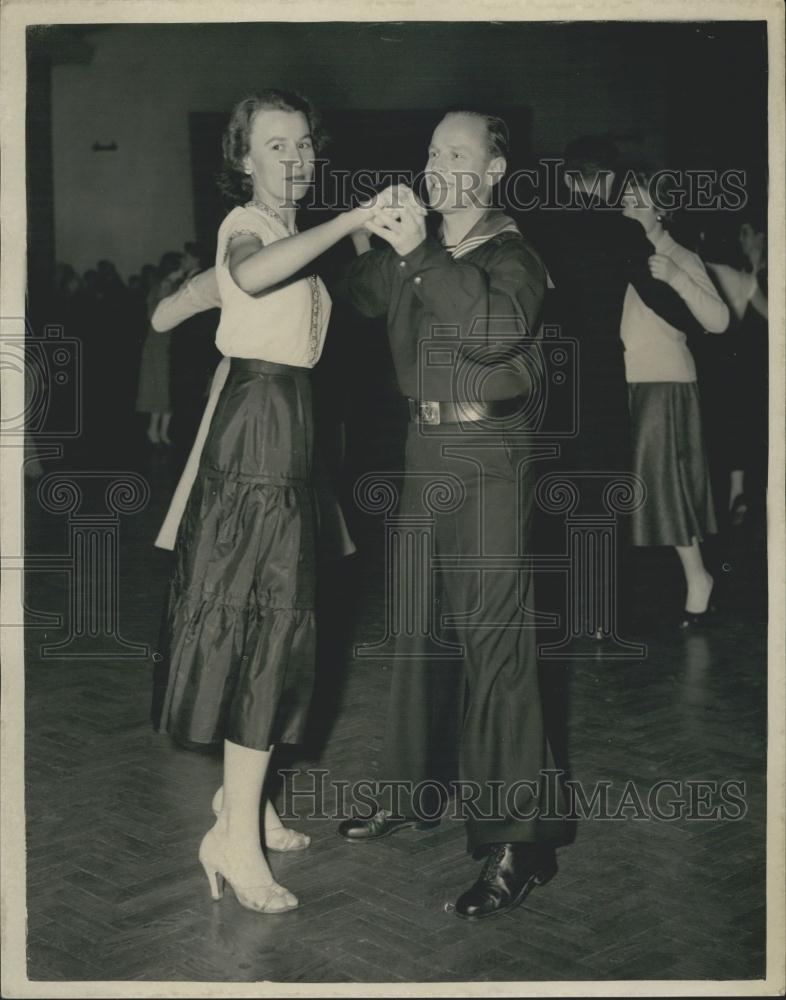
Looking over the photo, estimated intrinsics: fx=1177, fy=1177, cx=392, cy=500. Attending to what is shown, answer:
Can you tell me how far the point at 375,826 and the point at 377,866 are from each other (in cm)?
19

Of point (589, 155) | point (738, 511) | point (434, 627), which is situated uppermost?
point (589, 155)

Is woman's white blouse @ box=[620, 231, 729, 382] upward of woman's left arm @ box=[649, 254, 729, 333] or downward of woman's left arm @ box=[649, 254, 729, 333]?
downward

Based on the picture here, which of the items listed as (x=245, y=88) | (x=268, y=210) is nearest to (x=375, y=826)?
(x=268, y=210)

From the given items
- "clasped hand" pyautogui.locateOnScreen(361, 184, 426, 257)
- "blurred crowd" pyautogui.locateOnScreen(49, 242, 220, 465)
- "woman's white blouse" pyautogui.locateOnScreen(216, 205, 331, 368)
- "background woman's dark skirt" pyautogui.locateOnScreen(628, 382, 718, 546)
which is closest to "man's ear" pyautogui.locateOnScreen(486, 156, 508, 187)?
"clasped hand" pyautogui.locateOnScreen(361, 184, 426, 257)

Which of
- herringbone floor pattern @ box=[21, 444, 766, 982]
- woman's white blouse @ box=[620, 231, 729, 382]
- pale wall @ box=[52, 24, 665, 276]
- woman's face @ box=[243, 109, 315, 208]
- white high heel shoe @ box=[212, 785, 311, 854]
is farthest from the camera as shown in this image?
pale wall @ box=[52, 24, 665, 276]

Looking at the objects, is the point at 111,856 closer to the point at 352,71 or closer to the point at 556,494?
the point at 556,494

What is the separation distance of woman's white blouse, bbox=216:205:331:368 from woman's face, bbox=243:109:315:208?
79 millimetres

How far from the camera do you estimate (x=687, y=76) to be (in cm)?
884

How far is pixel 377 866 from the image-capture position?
3.12 meters

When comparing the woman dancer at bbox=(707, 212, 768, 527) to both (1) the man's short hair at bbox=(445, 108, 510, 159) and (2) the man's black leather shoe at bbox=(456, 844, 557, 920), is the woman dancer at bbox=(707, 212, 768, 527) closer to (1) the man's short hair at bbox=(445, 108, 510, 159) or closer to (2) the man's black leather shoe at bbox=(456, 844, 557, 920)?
(1) the man's short hair at bbox=(445, 108, 510, 159)

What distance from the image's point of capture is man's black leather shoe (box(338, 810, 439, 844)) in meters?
3.28

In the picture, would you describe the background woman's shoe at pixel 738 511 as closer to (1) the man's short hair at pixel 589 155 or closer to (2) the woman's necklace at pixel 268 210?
(1) the man's short hair at pixel 589 155

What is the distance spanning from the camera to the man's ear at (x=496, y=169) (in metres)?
2.88

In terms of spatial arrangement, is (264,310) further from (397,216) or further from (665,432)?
(665,432)
